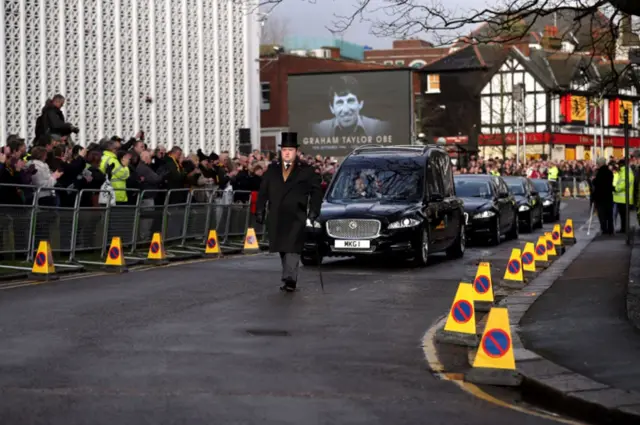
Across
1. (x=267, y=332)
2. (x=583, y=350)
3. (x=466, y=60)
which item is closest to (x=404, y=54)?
(x=466, y=60)

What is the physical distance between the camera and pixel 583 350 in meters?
10.6

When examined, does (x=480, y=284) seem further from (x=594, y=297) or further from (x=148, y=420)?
(x=148, y=420)

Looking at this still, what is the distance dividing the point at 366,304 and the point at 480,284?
1.38m

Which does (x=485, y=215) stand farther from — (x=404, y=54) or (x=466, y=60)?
(x=404, y=54)

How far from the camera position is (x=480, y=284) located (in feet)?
48.1

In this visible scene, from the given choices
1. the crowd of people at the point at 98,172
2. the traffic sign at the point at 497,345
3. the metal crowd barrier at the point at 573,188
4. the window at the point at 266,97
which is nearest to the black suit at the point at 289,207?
the crowd of people at the point at 98,172

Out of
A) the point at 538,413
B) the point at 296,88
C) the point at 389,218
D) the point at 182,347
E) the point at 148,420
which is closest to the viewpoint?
the point at 148,420

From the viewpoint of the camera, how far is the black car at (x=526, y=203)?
36469 mm

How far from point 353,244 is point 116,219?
3967 mm

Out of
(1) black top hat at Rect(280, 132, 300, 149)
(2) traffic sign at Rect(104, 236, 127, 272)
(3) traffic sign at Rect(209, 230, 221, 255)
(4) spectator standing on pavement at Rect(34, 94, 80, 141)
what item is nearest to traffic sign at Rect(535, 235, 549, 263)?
(3) traffic sign at Rect(209, 230, 221, 255)

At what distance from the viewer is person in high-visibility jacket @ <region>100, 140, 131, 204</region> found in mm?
22750

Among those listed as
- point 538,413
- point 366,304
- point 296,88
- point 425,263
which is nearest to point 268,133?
point 296,88

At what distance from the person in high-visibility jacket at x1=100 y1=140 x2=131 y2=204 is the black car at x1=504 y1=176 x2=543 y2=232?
593 inches

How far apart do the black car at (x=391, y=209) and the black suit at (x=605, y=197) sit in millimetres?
10269
